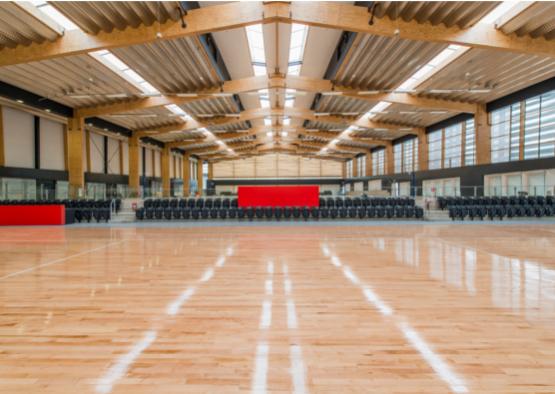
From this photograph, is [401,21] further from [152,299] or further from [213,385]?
[213,385]

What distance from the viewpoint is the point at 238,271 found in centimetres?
527

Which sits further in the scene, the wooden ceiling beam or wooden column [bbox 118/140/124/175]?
wooden column [bbox 118/140/124/175]

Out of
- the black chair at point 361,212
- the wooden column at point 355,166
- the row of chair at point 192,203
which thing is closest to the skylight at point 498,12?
the black chair at point 361,212

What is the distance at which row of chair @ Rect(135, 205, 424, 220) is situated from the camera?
50.0 feet

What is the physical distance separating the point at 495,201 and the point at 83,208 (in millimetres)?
19260

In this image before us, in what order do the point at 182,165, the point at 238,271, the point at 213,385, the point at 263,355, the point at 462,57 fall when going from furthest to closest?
the point at 182,165
the point at 462,57
the point at 238,271
the point at 263,355
the point at 213,385

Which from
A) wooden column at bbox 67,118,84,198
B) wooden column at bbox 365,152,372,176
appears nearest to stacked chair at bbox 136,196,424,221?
wooden column at bbox 67,118,84,198

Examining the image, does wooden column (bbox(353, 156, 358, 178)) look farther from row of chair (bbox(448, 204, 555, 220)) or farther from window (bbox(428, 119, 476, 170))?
row of chair (bbox(448, 204, 555, 220))

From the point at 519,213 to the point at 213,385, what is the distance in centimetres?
1715

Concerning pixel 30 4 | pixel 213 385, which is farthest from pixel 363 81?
pixel 213 385

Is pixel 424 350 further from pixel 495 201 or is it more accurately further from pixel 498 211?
pixel 495 201

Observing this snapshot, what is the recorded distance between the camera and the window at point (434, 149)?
2544cm

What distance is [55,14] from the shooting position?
10539mm

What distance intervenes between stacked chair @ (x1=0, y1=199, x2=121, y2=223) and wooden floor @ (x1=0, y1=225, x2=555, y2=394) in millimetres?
10070
